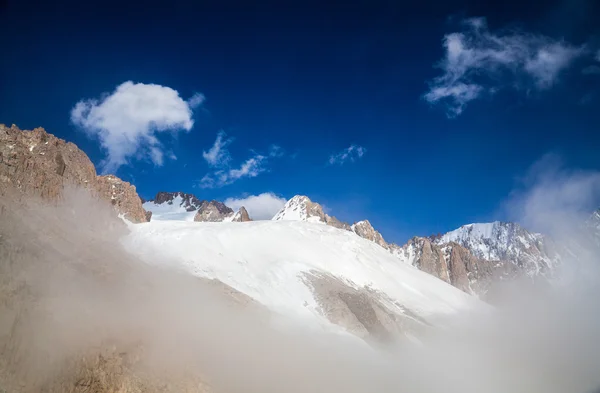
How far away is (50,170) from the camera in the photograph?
55781mm

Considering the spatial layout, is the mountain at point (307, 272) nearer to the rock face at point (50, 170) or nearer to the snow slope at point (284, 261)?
the snow slope at point (284, 261)

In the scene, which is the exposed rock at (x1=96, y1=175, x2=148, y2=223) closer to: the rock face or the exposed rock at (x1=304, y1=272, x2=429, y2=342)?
the rock face

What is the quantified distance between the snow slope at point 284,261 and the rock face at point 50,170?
8756mm

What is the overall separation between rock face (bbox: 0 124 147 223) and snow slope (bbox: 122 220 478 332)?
8756 mm

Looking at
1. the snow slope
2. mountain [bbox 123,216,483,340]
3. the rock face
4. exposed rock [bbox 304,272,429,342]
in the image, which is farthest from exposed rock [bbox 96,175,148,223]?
exposed rock [bbox 304,272,429,342]

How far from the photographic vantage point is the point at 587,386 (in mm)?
73062

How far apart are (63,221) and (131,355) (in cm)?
2989

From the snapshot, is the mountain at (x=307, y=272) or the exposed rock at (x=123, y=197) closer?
the mountain at (x=307, y=272)

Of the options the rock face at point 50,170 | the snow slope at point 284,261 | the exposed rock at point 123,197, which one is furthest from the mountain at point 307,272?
the rock face at point 50,170

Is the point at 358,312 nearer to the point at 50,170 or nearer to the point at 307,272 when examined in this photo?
the point at 307,272

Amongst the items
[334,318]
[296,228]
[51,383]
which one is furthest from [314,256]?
[51,383]

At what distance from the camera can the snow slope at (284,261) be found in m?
60.9

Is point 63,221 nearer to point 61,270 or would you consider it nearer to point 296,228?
point 61,270

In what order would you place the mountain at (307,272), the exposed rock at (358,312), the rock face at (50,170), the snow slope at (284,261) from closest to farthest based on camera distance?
the rock face at (50,170) → the mountain at (307,272) → the snow slope at (284,261) → the exposed rock at (358,312)
